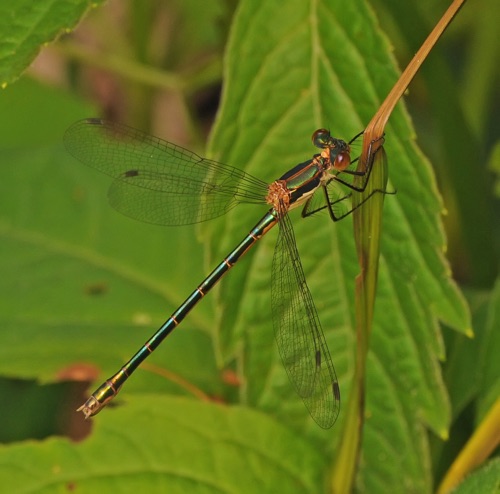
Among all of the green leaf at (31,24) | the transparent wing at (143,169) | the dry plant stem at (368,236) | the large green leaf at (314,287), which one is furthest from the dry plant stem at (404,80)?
the transparent wing at (143,169)

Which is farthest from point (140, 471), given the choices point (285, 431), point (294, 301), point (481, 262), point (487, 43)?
point (487, 43)

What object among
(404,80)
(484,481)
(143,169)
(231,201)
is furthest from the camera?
(143,169)

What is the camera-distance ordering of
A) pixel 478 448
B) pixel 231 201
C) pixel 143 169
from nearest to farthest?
pixel 478 448 → pixel 231 201 → pixel 143 169

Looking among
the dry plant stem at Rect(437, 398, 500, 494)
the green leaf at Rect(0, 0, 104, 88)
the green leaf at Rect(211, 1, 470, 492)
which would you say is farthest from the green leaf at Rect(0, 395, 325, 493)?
the green leaf at Rect(0, 0, 104, 88)

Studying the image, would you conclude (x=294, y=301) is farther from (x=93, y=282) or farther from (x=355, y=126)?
(x=93, y=282)

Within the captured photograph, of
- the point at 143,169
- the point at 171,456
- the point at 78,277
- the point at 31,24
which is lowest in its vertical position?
the point at 78,277

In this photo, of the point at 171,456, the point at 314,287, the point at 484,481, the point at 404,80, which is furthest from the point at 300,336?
the point at 404,80

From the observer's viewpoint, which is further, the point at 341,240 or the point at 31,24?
the point at 341,240

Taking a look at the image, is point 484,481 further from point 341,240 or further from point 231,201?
point 231,201
